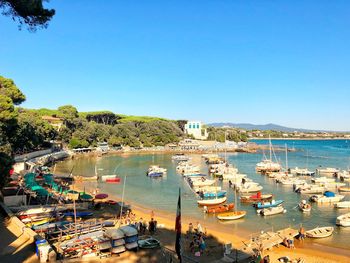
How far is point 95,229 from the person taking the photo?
63.8 feet

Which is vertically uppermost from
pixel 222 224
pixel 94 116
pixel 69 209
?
pixel 94 116

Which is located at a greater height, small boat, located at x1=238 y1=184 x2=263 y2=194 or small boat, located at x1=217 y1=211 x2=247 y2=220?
small boat, located at x1=238 y1=184 x2=263 y2=194

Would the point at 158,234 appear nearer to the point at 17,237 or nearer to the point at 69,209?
the point at 69,209

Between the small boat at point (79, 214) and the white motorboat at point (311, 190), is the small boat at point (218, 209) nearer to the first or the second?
the small boat at point (79, 214)

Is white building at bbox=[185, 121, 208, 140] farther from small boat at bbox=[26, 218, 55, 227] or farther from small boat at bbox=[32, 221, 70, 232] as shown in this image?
small boat at bbox=[32, 221, 70, 232]

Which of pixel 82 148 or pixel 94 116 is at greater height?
pixel 94 116

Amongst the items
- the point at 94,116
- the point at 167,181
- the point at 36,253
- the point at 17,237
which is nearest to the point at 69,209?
the point at 17,237

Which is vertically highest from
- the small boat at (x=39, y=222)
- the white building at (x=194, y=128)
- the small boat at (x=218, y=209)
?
the white building at (x=194, y=128)

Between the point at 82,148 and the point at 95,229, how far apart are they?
7606 centimetres

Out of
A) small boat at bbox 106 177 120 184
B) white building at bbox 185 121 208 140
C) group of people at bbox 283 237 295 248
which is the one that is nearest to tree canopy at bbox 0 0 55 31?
group of people at bbox 283 237 295 248

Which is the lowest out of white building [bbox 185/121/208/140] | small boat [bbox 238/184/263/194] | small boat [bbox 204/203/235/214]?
small boat [bbox 204/203/235/214]

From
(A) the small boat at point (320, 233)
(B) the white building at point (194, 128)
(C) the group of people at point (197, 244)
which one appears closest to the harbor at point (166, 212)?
(A) the small boat at point (320, 233)

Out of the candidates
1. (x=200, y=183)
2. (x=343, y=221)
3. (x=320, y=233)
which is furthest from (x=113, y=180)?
(x=343, y=221)

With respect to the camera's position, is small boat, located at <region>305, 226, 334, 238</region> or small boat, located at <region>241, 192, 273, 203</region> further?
small boat, located at <region>241, 192, 273, 203</region>
